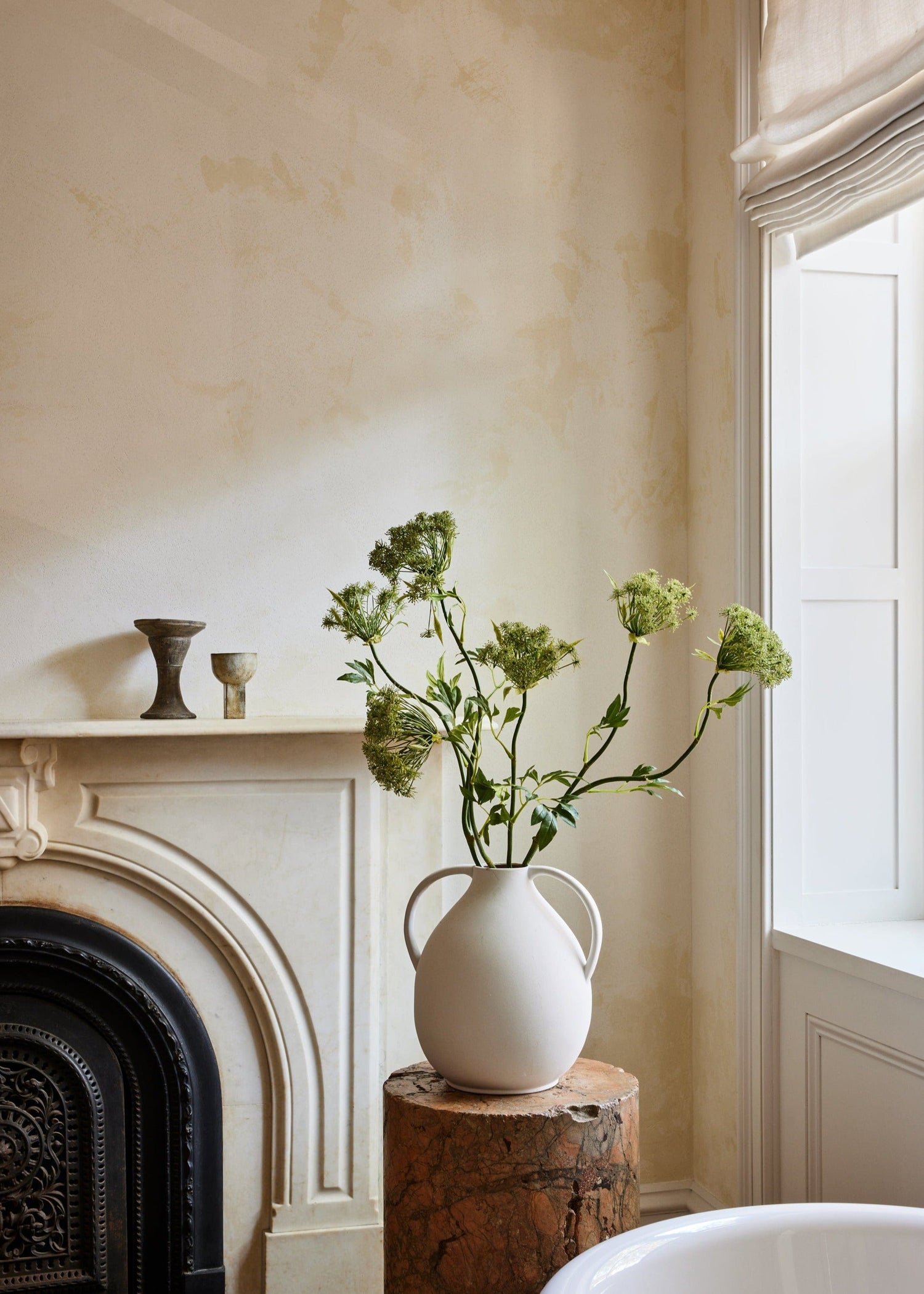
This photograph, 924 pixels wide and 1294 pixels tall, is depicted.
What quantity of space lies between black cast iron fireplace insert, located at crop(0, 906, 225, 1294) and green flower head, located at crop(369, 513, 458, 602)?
0.96m

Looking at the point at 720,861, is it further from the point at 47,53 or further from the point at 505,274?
the point at 47,53

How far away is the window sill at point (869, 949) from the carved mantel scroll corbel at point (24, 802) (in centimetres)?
141

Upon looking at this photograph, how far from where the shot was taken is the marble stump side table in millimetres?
1580

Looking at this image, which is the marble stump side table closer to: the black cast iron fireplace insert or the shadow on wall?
the black cast iron fireplace insert

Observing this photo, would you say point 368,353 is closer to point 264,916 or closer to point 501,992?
point 264,916

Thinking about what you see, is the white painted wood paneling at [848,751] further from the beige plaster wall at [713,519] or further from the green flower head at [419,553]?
the green flower head at [419,553]

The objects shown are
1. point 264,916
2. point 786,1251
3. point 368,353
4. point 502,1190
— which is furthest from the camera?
point 368,353

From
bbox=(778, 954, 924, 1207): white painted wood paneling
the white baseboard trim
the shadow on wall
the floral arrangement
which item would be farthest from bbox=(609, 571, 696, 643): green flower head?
the white baseboard trim

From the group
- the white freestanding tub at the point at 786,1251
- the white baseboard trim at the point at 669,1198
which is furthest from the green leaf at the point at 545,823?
the white baseboard trim at the point at 669,1198

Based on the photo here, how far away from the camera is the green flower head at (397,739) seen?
1701mm

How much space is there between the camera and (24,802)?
208 centimetres

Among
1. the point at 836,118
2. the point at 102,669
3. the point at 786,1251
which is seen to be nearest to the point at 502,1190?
the point at 786,1251

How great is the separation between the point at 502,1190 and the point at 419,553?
3.03 feet

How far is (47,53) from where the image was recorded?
221cm
